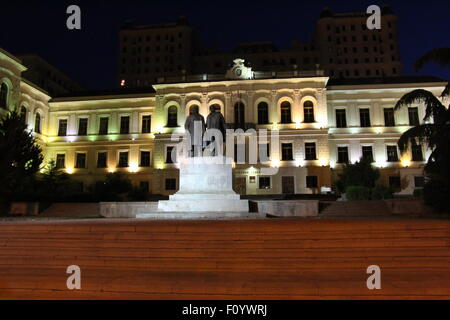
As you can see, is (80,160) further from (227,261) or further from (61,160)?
(227,261)

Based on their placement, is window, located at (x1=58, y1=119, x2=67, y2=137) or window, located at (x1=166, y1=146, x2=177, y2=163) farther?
window, located at (x1=58, y1=119, x2=67, y2=137)

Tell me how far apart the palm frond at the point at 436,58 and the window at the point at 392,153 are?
25879 millimetres

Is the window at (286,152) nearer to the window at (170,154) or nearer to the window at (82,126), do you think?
the window at (170,154)

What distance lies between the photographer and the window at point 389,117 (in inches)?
1487

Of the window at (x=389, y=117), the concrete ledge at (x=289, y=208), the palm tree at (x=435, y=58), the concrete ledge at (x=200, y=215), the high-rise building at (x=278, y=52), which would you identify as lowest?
the concrete ledge at (x=200, y=215)

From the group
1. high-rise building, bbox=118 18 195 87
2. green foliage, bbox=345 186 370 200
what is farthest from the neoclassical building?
high-rise building, bbox=118 18 195 87

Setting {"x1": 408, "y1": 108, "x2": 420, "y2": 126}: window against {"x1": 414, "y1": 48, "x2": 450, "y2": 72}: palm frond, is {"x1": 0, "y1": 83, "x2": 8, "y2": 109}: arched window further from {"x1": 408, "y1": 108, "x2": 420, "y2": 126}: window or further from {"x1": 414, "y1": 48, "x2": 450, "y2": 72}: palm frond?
{"x1": 408, "y1": 108, "x2": 420, "y2": 126}: window

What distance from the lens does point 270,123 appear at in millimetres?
36875

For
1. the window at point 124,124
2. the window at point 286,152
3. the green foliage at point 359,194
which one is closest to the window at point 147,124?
the window at point 124,124

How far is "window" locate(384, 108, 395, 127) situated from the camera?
124ft

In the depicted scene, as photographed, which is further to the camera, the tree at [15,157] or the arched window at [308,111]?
the arched window at [308,111]

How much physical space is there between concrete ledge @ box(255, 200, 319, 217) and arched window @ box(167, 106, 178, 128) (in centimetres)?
2454

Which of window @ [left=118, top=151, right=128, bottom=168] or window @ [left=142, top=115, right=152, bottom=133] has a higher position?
window @ [left=142, top=115, right=152, bottom=133]

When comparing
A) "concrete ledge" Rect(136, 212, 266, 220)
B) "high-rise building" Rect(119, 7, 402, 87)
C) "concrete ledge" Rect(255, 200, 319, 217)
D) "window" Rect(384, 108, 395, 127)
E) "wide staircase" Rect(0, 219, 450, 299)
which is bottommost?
"wide staircase" Rect(0, 219, 450, 299)
